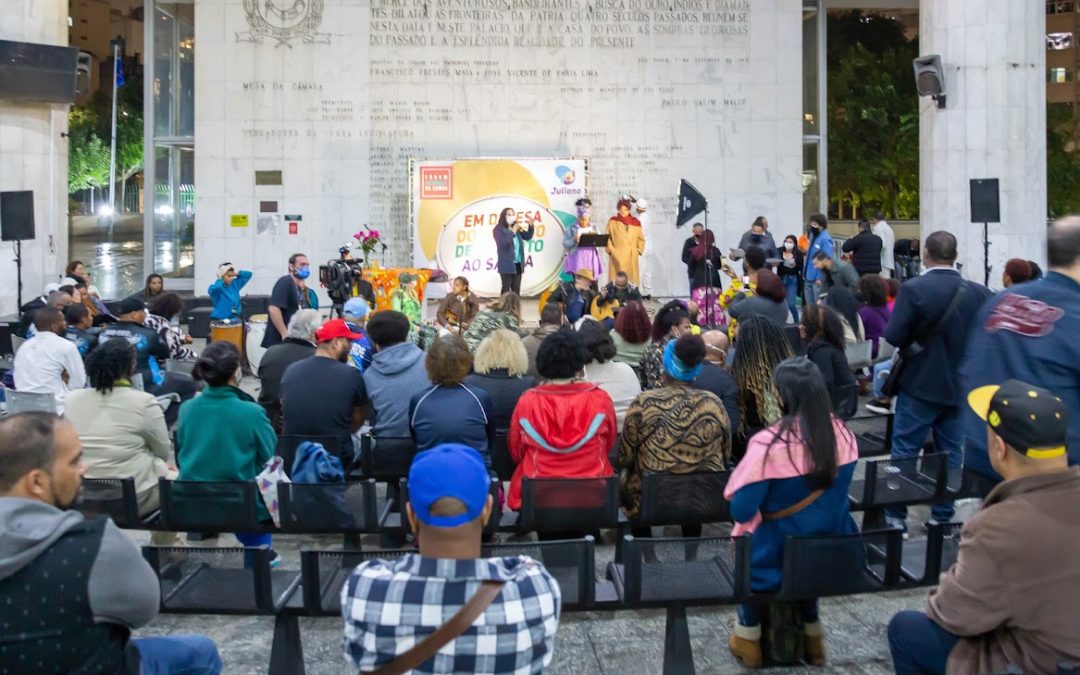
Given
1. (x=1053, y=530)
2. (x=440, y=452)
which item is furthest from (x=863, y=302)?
(x=440, y=452)

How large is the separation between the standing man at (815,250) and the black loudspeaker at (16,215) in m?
9.98

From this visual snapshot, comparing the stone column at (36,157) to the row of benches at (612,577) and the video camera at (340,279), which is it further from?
the row of benches at (612,577)

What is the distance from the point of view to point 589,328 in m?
7.07

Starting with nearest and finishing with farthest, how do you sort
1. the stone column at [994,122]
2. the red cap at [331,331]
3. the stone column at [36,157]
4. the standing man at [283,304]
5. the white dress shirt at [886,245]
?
the red cap at [331,331] → the standing man at [283,304] → the stone column at [994,122] → the stone column at [36,157] → the white dress shirt at [886,245]

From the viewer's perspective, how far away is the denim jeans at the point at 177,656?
11.8 feet

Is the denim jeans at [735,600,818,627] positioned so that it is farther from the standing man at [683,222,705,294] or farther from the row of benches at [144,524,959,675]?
the standing man at [683,222,705,294]

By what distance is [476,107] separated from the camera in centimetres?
1998

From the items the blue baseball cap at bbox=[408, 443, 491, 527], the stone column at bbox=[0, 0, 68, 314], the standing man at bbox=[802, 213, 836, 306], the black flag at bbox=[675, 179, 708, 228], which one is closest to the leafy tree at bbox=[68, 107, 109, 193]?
the stone column at bbox=[0, 0, 68, 314]

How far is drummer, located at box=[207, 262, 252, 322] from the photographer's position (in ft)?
45.6

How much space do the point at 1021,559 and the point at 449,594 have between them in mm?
1620

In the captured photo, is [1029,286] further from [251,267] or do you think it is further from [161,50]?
[161,50]

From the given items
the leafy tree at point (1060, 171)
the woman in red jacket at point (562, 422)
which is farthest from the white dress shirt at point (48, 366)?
the leafy tree at point (1060, 171)

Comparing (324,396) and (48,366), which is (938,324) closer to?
(324,396)

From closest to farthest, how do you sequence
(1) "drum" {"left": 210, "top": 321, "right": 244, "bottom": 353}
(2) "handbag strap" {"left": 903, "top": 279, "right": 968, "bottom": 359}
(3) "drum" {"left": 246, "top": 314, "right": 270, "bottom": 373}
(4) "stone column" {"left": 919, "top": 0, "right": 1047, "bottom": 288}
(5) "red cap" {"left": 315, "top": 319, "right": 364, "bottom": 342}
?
1. (2) "handbag strap" {"left": 903, "top": 279, "right": 968, "bottom": 359}
2. (5) "red cap" {"left": 315, "top": 319, "right": 364, "bottom": 342}
3. (1) "drum" {"left": 210, "top": 321, "right": 244, "bottom": 353}
4. (3) "drum" {"left": 246, "top": 314, "right": 270, "bottom": 373}
5. (4) "stone column" {"left": 919, "top": 0, "right": 1047, "bottom": 288}
